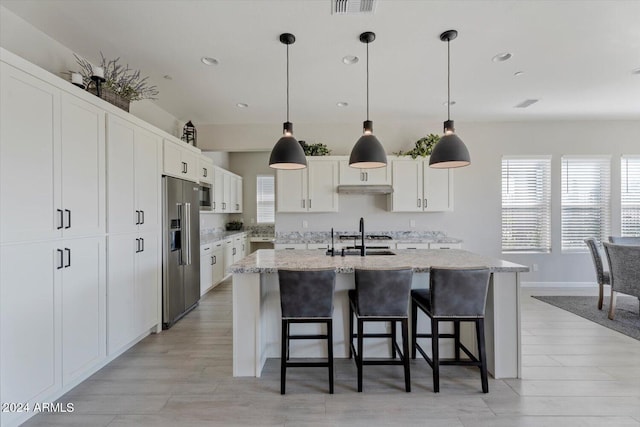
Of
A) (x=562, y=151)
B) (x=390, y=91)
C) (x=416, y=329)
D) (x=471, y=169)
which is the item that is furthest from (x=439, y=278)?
(x=562, y=151)

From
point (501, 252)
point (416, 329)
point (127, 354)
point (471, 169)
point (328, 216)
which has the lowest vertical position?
point (127, 354)

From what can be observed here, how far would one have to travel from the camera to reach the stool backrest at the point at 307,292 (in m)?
2.11

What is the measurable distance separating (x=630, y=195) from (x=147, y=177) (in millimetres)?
7258

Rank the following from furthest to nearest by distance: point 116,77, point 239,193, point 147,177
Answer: point 239,193
point 147,177
point 116,77

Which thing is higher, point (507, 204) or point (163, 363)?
point (507, 204)

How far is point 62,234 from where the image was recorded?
205cm

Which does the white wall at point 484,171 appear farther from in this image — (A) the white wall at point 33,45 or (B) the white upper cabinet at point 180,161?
(A) the white wall at point 33,45

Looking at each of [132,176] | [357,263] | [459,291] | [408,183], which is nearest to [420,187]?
[408,183]

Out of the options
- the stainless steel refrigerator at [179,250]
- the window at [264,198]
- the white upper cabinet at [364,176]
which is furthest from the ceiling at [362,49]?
the window at [264,198]

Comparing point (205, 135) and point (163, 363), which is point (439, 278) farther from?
point (205, 135)

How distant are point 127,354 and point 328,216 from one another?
130 inches

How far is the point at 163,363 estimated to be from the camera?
2615mm

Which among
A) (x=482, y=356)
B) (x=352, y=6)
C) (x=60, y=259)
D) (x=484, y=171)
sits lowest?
(x=482, y=356)

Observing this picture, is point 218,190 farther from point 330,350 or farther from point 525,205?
point 525,205
